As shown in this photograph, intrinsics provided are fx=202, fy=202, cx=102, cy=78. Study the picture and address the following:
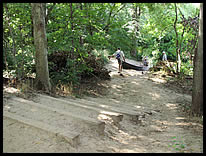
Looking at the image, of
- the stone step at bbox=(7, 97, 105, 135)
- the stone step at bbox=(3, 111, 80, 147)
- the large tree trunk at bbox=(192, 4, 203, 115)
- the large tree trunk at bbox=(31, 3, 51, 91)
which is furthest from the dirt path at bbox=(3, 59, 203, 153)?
the large tree trunk at bbox=(31, 3, 51, 91)

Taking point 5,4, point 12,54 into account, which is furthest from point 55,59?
point 5,4

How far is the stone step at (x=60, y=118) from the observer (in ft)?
12.9

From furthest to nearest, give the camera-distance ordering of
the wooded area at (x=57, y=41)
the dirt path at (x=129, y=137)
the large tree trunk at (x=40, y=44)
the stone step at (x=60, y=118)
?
the wooded area at (x=57, y=41) → the large tree trunk at (x=40, y=44) → the stone step at (x=60, y=118) → the dirt path at (x=129, y=137)

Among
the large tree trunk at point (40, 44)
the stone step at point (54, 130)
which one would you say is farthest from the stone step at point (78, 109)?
the large tree trunk at point (40, 44)

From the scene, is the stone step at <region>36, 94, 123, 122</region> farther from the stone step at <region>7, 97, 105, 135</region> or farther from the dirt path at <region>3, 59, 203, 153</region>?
the stone step at <region>7, 97, 105, 135</region>

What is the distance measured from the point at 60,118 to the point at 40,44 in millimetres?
3305

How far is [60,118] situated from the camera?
13.6ft

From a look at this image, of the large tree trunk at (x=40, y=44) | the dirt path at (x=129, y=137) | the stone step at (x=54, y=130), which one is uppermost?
the large tree trunk at (x=40, y=44)

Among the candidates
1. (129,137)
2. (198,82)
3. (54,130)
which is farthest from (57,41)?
(198,82)

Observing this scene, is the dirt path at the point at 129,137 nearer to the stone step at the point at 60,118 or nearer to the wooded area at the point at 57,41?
the stone step at the point at 60,118

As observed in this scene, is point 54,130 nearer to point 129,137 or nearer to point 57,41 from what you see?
point 129,137

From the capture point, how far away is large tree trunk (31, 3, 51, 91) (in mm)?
6387

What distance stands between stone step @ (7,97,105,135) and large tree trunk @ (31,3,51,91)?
2.25m

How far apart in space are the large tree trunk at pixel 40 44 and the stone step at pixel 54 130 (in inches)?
114
